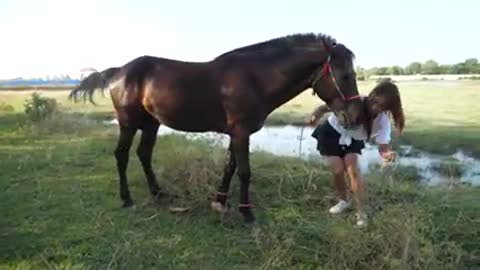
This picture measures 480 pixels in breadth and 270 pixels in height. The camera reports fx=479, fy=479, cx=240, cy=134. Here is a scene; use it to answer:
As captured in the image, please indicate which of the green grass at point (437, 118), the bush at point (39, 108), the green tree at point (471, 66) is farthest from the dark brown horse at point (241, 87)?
the green tree at point (471, 66)

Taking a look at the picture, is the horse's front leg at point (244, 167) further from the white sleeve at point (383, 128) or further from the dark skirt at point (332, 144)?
the white sleeve at point (383, 128)

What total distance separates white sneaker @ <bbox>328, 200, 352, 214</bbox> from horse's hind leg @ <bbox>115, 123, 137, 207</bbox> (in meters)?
1.96

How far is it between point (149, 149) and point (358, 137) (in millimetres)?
2116

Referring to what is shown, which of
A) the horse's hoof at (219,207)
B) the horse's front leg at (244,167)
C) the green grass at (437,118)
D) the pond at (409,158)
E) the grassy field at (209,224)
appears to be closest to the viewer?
the grassy field at (209,224)

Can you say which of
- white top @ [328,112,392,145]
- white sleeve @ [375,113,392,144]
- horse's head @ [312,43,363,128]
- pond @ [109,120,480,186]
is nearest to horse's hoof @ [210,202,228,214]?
white top @ [328,112,392,145]

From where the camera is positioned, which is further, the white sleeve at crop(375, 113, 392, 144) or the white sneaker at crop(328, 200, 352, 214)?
the white sneaker at crop(328, 200, 352, 214)

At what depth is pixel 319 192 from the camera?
510 centimetres

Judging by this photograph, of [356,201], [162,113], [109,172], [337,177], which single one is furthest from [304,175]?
[109,172]

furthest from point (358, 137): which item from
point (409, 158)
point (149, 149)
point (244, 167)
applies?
point (409, 158)

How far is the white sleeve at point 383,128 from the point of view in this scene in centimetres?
394

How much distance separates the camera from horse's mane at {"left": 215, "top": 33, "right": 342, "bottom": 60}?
409 cm

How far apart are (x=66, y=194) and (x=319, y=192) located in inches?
108

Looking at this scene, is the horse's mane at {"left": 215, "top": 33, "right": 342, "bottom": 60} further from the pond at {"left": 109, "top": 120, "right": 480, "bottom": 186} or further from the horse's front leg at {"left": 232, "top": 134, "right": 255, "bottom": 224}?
the pond at {"left": 109, "top": 120, "right": 480, "bottom": 186}

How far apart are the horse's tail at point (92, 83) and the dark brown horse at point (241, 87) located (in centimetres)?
45
